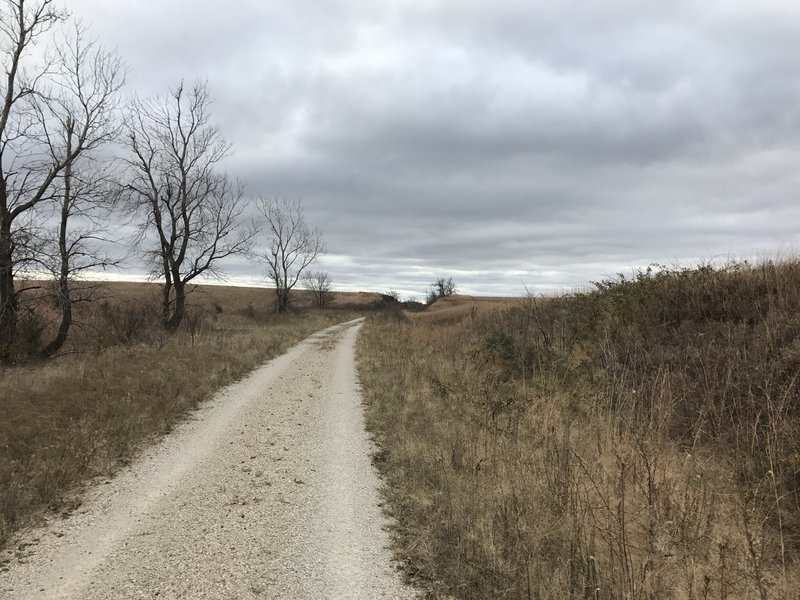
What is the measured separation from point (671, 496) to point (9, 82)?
20.4 metres

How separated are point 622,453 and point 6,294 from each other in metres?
A: 18.2

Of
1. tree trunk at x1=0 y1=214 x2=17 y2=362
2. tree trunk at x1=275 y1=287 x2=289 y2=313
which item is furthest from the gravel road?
tree trunk at x1=275 y1=287 x2=289 y2=313

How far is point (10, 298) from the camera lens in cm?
1462

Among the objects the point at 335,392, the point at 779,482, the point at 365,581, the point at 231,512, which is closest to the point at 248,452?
the point at 231,512

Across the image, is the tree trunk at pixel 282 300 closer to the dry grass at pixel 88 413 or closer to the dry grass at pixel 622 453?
the dry grass at pixel 88 413

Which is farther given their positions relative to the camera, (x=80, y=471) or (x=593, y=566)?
(x=80, y=471)

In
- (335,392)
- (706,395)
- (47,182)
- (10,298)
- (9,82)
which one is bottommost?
(335,392)

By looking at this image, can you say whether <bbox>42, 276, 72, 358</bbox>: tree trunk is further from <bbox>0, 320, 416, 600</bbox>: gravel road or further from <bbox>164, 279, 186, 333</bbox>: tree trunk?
<bbox>0, 320, 416, 600</bbox>: gravel road

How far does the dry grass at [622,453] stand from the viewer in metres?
3.44

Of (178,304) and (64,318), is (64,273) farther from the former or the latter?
(178,304)

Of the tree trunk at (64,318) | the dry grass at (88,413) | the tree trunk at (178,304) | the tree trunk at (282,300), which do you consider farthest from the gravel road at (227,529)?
the tree trunk at (282,300)

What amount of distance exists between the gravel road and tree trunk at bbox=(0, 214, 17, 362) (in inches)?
435

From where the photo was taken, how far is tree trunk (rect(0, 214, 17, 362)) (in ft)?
45.3

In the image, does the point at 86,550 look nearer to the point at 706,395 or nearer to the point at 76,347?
the point at 706,395
